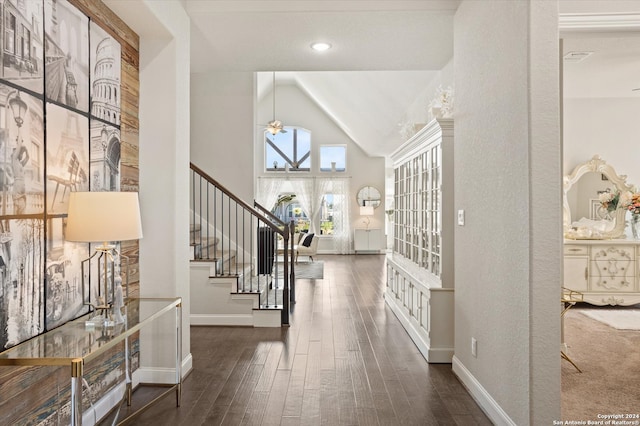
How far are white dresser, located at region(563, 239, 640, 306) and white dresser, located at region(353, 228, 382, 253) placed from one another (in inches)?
287

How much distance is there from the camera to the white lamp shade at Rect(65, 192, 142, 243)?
2074mm


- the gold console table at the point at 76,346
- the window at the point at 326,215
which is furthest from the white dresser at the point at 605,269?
the window at the point at 326,215

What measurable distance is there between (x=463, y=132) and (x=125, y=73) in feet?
8.34

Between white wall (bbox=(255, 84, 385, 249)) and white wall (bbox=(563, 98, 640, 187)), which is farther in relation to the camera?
white wall (bbox=(255, 84, 385, 249))

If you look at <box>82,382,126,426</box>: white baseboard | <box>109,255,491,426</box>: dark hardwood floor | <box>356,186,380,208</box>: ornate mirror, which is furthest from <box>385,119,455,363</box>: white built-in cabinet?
<box>356,186,380,208</box>: ornate mirror

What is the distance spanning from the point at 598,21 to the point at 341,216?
33.6 feet

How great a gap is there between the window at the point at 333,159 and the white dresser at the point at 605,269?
27.0 feet

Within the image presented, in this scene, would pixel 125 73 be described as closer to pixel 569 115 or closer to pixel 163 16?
pixel 163 16

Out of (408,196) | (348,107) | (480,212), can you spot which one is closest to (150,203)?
(480,212)

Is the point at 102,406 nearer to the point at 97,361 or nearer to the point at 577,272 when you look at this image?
the point at 97,361

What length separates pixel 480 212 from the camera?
2.83 m

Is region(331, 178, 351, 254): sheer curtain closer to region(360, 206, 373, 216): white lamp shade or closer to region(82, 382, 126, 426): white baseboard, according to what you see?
region(360, 206, 373, 216): white lamp shade

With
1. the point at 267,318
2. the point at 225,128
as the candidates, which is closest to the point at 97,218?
the point at 267,318

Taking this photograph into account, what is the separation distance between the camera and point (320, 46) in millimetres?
4031
